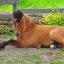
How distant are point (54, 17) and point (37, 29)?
222 cm

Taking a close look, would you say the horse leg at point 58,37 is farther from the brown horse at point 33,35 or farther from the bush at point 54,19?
the bush at point 54,19

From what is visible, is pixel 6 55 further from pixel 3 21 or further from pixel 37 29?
pixel 3 21

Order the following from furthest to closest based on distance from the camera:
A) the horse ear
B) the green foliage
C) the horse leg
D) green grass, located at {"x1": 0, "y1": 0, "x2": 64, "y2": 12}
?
green grass, located at {"x1": 0, "y1": 0, "x2": 64, "y2": 12}, the green foliage, the horse leg, the horse ear

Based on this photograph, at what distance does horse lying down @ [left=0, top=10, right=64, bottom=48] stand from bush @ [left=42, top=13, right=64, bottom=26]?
2169mm

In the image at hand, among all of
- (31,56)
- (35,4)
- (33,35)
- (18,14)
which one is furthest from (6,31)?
(31,56)

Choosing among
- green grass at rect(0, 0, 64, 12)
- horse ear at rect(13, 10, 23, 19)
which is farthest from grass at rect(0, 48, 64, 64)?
green grass at rect(0, 0, 64, 12)

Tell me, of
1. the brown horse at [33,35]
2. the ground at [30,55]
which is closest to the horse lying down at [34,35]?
the brown horse at [33,35]

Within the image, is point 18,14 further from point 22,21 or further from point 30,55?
point 30,55

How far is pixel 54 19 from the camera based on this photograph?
37.8 ft

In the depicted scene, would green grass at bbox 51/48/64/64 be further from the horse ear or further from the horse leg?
the horse ear

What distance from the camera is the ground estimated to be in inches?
299

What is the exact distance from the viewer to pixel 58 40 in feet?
30.1

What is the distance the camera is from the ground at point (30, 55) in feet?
24.9

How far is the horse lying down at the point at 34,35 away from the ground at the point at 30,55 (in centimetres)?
24
